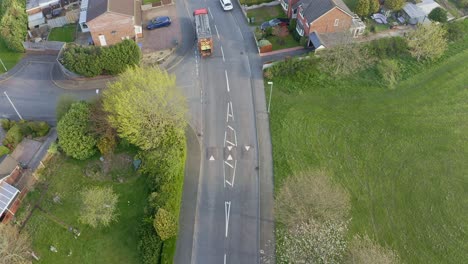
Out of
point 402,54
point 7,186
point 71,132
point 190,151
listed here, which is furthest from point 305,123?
point 7,186

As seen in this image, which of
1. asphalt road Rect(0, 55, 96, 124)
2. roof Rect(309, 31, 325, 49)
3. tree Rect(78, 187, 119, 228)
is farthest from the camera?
roof Rect(309, 31, 325, 49)

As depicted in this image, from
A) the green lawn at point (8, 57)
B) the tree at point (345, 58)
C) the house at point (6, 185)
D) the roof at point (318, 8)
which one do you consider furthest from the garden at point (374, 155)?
the green lawn at point (8, 57)

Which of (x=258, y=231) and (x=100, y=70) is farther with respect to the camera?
(x=100, y=70)

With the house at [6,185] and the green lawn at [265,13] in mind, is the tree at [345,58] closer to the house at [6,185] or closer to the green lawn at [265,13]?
the green lawn at [265,13]

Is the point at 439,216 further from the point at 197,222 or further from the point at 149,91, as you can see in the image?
the point at 149,91

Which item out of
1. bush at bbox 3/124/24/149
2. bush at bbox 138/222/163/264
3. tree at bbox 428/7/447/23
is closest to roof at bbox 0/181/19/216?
bush at bbox 3/124/24/149

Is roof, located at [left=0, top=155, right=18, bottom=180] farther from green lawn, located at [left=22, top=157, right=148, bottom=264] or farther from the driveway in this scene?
the driveway

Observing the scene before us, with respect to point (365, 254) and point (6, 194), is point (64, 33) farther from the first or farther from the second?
point (365, 254)

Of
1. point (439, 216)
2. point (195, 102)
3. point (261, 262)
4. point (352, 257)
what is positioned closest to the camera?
point (352, 257)
